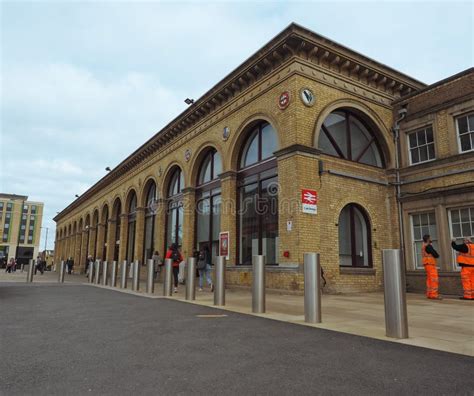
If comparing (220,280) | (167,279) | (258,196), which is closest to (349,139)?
(258,196)

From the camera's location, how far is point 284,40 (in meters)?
12.1

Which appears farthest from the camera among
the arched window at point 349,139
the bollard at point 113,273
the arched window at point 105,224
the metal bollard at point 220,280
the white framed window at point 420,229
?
the arched window at point 105,224

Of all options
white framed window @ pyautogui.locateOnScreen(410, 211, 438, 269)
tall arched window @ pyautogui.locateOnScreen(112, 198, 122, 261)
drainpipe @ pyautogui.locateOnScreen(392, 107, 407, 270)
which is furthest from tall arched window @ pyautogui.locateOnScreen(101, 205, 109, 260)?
white framed window @ pyautogui.locateOnScreen(410, 211, 438, 269)

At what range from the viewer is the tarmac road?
2.86 meters

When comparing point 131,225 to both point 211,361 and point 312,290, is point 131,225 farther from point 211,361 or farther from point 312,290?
point 211,361

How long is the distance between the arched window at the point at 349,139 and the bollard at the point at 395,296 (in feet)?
27.8

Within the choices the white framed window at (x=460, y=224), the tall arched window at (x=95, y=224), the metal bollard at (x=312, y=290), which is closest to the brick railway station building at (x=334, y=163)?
the white framed window at (x=460, y=224)

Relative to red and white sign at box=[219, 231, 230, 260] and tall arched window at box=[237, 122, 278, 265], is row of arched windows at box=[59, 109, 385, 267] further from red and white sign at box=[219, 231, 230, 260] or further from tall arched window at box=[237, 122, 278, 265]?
red and white sign at box=[219, 231, 230, 260]

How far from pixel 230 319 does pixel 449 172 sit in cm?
1011

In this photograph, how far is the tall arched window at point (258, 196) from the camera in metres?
13.0

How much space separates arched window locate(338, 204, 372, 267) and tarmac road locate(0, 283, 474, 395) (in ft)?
→ 25.2

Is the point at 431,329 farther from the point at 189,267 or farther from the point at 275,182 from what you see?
the point at 275,182

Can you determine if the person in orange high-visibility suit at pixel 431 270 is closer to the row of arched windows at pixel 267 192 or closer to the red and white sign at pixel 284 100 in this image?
the row of arched windows at pixel 267 192

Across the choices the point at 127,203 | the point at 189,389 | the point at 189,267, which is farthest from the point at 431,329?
the point at 127,203
